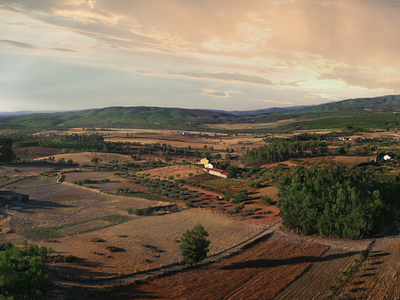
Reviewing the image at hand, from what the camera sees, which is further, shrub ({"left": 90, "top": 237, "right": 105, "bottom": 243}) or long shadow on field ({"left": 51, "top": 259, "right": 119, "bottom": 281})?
shrub ({"left": 90, "top": 237, "right": 105, "bottom": 243})

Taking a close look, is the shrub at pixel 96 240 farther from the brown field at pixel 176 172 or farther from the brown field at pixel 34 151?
the brown field at pixel 34 151

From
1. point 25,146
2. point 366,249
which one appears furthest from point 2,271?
point 25,146

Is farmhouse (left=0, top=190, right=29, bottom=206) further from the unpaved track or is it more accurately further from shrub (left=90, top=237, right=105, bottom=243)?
the unpaved track

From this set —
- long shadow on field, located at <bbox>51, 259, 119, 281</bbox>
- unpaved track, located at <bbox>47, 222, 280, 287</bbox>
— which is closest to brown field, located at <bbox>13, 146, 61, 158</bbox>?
long shadow on field, located at <bbox>51, 259, 119, 281</bbox>

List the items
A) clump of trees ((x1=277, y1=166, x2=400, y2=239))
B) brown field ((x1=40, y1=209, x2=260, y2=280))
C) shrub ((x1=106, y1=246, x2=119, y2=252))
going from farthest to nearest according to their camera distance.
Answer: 1. clump of trees ((x1=277, y1=166, x2=400, y2=239))
2. shrub ((x1=106, y1=246, x2=119, y2=252))
3. brown field ((x1=40, y1=209, x2=260, y2=280))

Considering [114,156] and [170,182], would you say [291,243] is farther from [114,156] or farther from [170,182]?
[114,156]

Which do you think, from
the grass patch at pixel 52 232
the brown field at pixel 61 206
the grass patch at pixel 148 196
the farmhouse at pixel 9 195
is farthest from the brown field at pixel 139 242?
the farmhouse at pixel 9 195

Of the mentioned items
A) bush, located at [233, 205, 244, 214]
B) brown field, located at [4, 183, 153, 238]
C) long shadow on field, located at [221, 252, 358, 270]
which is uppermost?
brown field, located at [4, 183, 153, 238]
